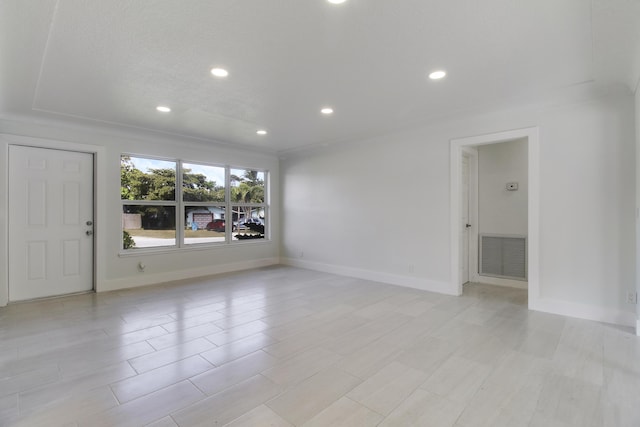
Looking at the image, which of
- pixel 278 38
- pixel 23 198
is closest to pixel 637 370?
pixel 278 38

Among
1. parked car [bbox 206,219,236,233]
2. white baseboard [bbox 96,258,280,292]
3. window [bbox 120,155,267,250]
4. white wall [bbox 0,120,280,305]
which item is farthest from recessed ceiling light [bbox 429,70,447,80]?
white baseboard [bbox 96,258,280,292]

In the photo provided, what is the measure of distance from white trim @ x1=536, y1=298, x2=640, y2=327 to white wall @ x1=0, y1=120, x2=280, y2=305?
16.8 ft

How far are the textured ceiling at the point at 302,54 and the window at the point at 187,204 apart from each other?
141 centimetres

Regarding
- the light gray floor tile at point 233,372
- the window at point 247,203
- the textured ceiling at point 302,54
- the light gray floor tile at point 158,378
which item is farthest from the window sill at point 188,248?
the light gray floor tile at point 233,372

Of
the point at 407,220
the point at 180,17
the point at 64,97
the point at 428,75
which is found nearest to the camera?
the point at 180,17

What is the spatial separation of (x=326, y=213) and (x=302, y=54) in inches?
152

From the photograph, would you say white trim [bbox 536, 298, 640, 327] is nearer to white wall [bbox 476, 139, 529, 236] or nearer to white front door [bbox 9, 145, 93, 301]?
white wall [bbox 476, 139, 529, 236]

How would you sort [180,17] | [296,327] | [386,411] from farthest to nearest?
[296,327] < [180,17] < [386,411]

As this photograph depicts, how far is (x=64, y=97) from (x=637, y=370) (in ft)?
19.4

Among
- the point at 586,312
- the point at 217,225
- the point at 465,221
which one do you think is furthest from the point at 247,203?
the point at 586,312

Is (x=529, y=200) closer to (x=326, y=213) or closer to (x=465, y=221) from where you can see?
(x=465, y=221)

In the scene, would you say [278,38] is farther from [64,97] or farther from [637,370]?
[637,370]

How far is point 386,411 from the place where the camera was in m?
1.88

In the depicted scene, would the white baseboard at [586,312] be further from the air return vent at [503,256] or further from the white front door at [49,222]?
the white front door at [49,222]
